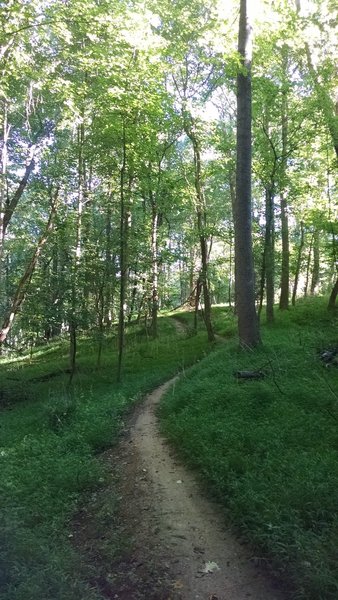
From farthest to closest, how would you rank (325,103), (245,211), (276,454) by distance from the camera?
(325,103) → (245,211) → (276,454)

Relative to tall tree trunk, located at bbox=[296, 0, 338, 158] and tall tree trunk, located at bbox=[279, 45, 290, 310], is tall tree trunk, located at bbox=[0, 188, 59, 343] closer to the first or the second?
tall tree trunk, located at bbox=[279, 45, 290, 310]

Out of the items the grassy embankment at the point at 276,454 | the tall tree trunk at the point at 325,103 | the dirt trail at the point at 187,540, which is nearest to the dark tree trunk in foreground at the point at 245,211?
the grassy embankment at the point at 276,454

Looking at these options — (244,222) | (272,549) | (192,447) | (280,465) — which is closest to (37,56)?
(244,222)

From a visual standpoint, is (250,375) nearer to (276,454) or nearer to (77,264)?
(276,454)

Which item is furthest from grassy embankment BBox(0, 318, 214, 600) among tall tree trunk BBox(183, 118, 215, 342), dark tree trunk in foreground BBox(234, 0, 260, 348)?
dark tree trunk in foreground BBox(234, 0, 260, 348)

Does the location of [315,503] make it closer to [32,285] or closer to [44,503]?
[44,503]

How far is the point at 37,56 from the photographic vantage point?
11.2 metres

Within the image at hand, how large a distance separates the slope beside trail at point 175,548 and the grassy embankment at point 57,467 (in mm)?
270

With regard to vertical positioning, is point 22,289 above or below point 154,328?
above

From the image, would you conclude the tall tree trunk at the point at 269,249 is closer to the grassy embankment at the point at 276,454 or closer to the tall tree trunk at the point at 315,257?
the tall tree trunk at the point at 315,257

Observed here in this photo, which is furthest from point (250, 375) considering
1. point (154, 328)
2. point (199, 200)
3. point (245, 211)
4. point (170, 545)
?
point (154, 328)

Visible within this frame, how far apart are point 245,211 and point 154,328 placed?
1245 centimetres

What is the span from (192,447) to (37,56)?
10771mm

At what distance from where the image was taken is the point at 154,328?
934 inches
